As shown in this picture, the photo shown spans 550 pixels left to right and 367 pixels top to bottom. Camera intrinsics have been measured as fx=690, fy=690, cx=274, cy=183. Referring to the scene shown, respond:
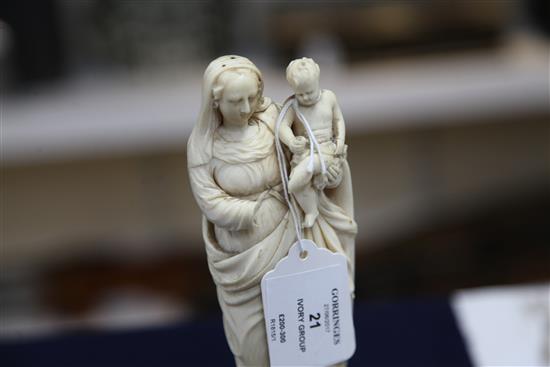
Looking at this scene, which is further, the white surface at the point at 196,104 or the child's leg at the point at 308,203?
the white surface at the point at 196,104

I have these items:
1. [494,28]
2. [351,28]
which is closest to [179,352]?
[351,28]

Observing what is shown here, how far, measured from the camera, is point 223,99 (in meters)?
0.86

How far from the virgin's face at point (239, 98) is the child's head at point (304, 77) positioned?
0.16ft

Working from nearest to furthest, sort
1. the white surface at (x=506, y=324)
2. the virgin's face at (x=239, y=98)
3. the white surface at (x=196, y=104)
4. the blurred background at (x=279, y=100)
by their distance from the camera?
1. the virgin's face at (x=239, y=98)
2. the white surface at (x=506, y=324)
3. the blurred background at (x=279, y=100)
4. the white surface at (x=196, y=104)

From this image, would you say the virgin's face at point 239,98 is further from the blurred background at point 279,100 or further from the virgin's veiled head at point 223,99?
the blurred background at point 279,100

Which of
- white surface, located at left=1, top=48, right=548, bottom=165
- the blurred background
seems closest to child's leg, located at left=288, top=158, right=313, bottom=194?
the blurred background

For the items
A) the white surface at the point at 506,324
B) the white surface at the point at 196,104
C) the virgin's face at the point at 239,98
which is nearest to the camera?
the virgin's face at the point at 239,98

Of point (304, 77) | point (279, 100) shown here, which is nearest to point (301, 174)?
point (304, 77)

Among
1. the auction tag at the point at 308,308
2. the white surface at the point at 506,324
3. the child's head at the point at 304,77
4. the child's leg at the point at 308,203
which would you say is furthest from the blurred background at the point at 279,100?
the child's head at the point at 304,77

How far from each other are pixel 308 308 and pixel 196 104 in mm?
1092

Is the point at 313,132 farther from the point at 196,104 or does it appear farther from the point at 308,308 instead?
the point at 196,104

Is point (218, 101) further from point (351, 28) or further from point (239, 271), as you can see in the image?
point (351, 28)

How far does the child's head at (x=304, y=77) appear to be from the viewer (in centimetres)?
86

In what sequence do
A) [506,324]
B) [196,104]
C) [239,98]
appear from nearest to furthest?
[239,98] → [506,324] → [196,104]
